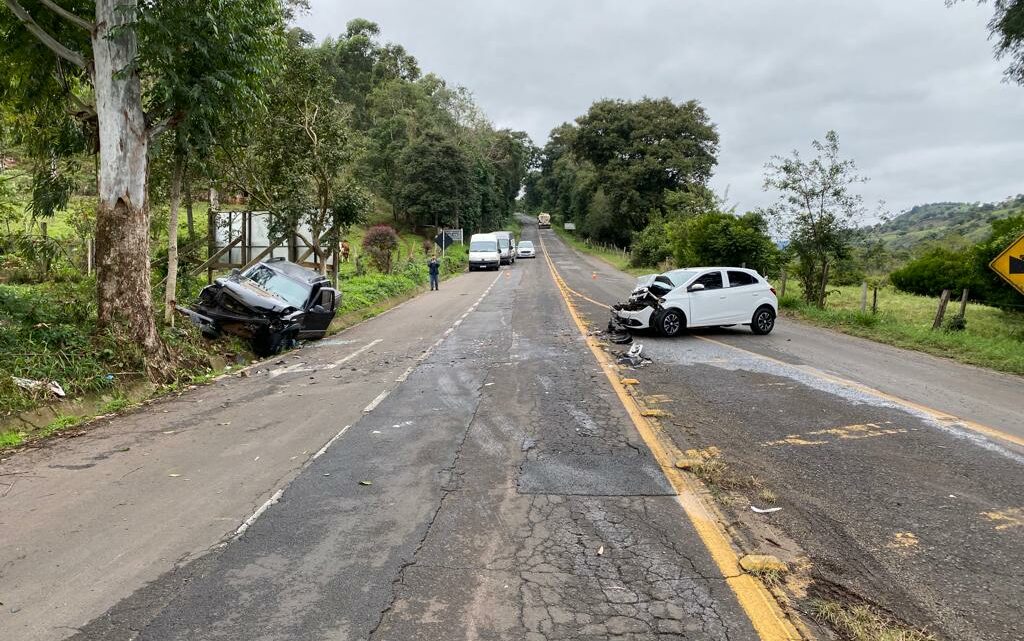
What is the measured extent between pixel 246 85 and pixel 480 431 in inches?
306

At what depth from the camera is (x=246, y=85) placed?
35.0 ft

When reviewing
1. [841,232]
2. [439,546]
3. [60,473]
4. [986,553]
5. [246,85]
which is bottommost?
[60,473]

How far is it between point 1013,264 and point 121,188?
14260mm

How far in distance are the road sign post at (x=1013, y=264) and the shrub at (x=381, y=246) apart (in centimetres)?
2575

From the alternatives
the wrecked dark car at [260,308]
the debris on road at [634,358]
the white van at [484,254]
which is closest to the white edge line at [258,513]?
the debris on road at [634,358]

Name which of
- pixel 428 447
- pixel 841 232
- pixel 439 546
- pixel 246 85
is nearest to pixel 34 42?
pixel 246 85

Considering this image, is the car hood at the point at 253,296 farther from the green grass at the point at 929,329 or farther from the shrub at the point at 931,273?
the shrub at the point at 931,273

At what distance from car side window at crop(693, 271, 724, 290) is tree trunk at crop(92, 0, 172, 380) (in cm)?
1085

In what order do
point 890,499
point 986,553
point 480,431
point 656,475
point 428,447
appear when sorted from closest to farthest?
point 986,553 < point 890,499 < point 656,475 < point 428,447 < point 480,431

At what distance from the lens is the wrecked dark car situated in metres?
12.8

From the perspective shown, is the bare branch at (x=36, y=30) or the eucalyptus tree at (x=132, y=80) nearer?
the bare branch at (x=36, y=30)

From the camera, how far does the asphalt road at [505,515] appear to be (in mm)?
3250

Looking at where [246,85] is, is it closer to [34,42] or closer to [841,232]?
[34,42]

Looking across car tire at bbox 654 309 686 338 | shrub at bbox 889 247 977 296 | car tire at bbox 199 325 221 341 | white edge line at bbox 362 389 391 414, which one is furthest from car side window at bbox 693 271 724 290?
shrub at bbox 889 247 977 296
